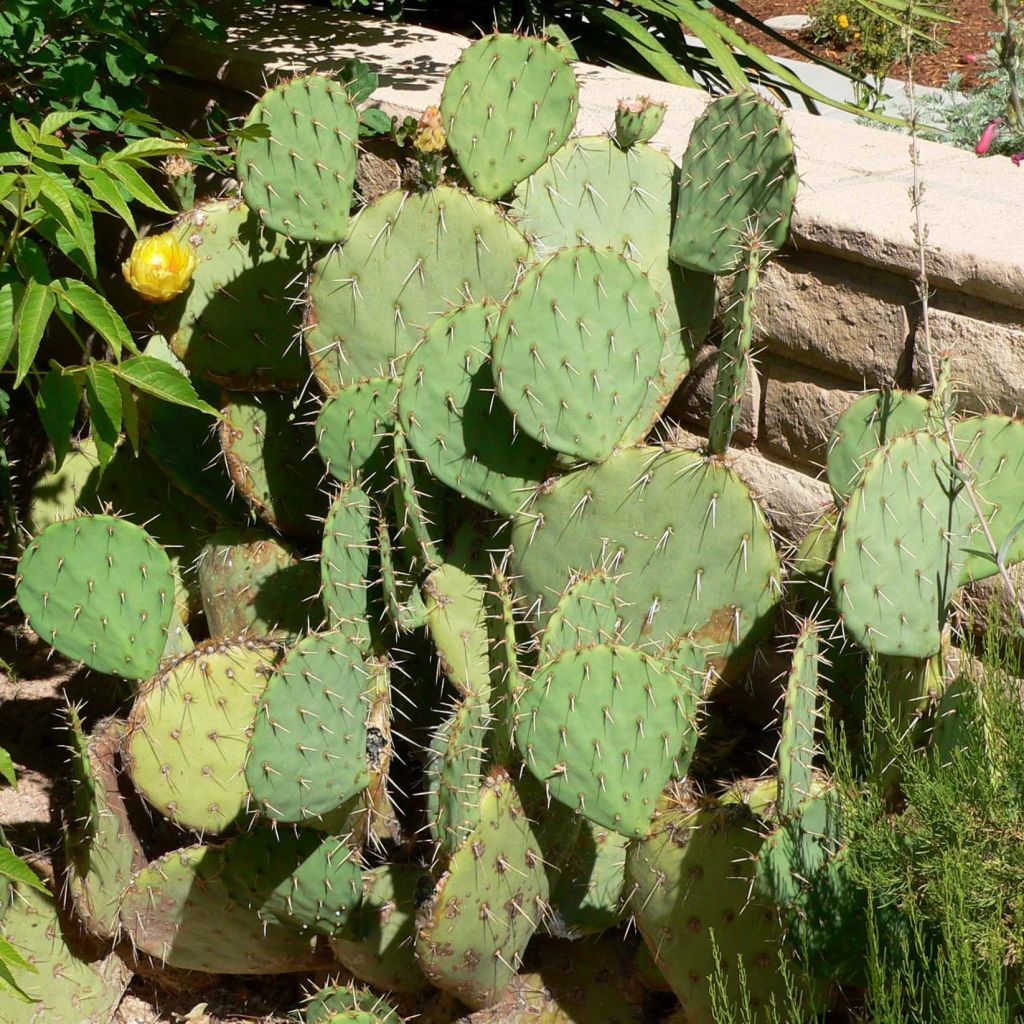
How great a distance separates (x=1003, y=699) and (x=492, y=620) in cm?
98

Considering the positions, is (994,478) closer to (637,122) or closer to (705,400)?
(705,400)

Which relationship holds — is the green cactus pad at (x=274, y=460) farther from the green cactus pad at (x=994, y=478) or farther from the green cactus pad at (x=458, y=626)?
the green cactus pad at (x=994, y=478)

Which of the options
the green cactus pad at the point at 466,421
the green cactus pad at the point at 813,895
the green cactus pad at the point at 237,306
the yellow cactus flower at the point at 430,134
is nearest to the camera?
the green cactus pad at the point at 813,895

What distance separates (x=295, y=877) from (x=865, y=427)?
127cm

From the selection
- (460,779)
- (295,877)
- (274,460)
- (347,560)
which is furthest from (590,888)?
(274,460)

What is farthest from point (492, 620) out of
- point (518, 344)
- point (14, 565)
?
point (14, 565)

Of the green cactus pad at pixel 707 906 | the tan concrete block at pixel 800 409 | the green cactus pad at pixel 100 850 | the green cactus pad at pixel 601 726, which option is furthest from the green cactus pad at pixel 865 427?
the green cactus pad at pixel 100 850

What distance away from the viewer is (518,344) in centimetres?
234

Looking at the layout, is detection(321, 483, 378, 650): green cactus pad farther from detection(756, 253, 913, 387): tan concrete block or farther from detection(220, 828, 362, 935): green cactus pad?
detection(756, 253, 913, 387): tan concrete block

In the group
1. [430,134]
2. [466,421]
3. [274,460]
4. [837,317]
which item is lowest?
[274,460]

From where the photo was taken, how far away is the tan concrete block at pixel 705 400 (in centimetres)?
268

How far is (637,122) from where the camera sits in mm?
2623

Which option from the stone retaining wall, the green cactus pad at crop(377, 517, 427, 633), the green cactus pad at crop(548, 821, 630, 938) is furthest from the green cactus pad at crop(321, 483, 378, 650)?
the stone retaining wall

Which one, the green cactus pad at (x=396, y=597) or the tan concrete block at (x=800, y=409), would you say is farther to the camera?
the tan concrete block at (x=800, y=409)
